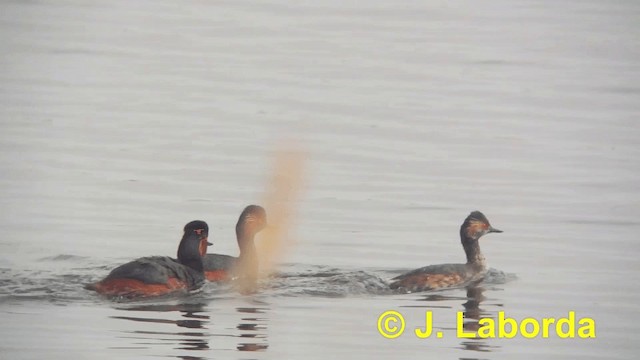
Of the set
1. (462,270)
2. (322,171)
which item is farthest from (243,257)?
(322,171)

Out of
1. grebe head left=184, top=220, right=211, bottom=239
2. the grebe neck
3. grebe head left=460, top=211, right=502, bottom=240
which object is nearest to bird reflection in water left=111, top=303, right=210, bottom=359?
the grebe neck

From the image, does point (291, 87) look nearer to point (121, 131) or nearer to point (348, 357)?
point (121, 131)

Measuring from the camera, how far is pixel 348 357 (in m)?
13.6

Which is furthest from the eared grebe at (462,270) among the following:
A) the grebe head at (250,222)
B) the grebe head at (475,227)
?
the grebe head at (250,222)

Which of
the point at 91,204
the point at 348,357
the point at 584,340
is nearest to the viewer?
the point at 348,357

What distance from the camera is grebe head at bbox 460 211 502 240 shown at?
696 inches

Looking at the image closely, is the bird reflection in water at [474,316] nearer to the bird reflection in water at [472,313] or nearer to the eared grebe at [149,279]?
the bird reflection in water at [472,313]

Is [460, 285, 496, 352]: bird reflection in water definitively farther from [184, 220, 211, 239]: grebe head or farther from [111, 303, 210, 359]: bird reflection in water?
[184, 220, 211, 239]: grebe head

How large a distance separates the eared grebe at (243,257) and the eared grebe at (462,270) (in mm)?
1679

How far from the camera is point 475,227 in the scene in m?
17.7

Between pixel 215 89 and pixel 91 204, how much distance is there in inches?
302

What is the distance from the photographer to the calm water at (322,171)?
14.6m

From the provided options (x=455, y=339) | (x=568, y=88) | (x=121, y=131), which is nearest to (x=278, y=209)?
(x=121, y=131)

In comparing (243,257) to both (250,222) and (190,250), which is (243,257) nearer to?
(250,222)
